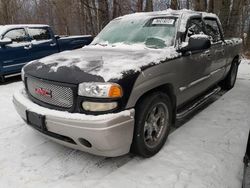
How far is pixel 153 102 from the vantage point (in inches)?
122

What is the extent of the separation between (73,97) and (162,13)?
2.31 metres

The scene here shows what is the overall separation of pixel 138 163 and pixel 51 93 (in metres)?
1.28

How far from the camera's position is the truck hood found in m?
2.74

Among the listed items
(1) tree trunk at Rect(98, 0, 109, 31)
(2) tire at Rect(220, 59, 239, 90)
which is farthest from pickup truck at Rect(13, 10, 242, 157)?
(1) tree trunk at Rect(98, 0, 109, 31)

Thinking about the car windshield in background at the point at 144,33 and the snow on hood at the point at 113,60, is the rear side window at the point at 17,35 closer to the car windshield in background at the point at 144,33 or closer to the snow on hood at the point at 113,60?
the car windshield in background at the point at 144,33

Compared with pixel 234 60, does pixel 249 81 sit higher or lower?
lower

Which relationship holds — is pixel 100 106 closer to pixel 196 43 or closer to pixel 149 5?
pixel 196 43

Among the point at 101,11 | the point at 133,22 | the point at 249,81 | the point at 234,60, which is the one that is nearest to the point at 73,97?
the point at 133,22

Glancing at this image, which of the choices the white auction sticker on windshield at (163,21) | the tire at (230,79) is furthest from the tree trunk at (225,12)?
the white auction sticker on windshield at (163,21)

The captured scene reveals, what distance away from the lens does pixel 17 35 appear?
8031mm

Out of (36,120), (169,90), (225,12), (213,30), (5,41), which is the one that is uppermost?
(225,12)

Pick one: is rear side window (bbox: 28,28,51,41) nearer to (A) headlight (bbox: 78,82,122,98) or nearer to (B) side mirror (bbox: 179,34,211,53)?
(B) side mirror (bbox: 179,34,211,53)

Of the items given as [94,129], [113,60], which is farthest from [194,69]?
[94,129]

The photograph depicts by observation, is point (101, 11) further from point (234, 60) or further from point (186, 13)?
point (186, 13)
